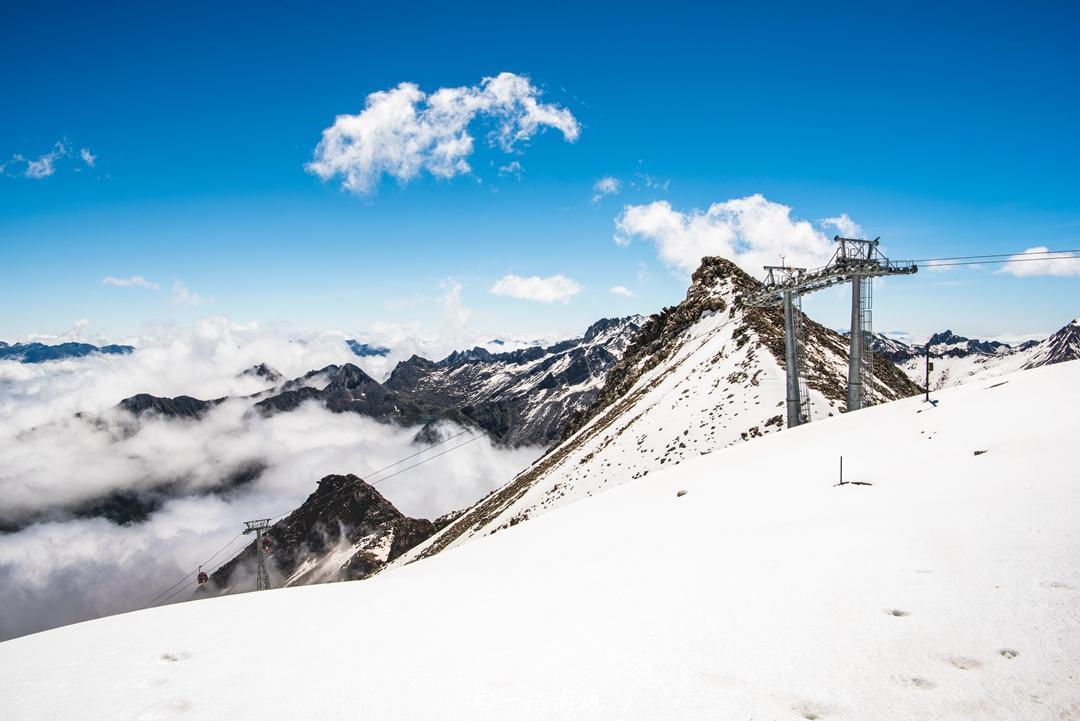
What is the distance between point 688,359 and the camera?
2584 inches

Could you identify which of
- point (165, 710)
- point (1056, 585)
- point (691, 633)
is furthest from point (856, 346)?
point (165, 710)

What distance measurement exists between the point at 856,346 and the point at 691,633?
1354 inches

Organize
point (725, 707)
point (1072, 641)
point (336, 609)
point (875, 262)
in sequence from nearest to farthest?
point (725, 707), point (1072, 641), point (336, 609), point (875, 262)

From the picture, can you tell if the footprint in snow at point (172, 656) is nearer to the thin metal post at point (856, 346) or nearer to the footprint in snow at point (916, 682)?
the footprint in snow at point (916, 682)

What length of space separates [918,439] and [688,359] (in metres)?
47.1

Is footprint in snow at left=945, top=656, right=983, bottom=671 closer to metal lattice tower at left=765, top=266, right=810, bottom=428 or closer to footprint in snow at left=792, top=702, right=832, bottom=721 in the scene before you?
footprint in snow at left=792, top=702, right=832, bottom=721

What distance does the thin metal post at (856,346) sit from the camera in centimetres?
3509

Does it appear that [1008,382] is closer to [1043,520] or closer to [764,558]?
[1043,520]

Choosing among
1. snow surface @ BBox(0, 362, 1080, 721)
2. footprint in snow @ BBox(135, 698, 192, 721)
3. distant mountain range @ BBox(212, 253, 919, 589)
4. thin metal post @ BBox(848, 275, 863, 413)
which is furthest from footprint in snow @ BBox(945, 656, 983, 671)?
thin metal post @ BBox(848, 275, 863, 413)

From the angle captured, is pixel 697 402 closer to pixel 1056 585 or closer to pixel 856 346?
pixel 856 346

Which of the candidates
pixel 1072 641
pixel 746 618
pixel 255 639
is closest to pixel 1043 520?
pixel 1072 641

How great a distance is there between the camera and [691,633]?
7.46m

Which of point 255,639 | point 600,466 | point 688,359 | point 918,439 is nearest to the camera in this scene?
point 255,639

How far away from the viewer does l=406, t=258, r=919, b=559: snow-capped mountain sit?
39.6 meters
